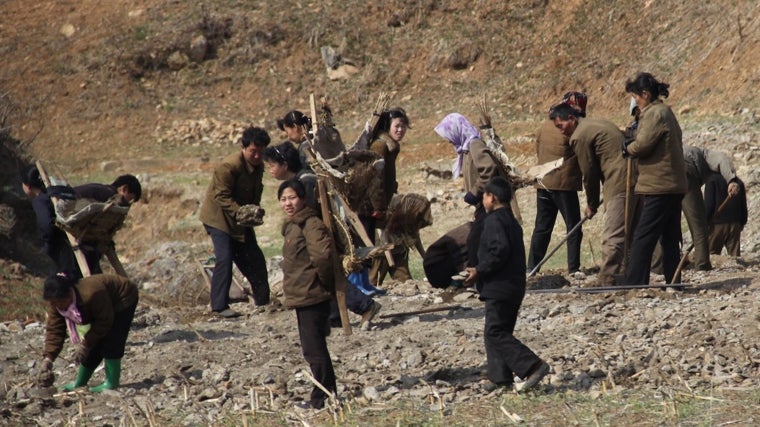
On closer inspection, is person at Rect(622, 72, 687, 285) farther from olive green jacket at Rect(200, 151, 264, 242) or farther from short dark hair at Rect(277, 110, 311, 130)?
olive green jacket at Rect(200, 151, 264, 242)

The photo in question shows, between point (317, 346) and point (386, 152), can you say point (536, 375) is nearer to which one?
point (317, 346)

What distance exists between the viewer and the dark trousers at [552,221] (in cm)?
1052

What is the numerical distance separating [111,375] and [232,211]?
6.95 ft

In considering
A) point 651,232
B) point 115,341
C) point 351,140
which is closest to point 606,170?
point 651,232

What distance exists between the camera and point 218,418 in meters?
7.13

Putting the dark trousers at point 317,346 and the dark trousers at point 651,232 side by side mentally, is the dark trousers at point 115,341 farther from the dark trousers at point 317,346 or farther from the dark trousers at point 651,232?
the dark trousers at point 651,232

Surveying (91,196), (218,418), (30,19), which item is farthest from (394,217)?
(30,19)

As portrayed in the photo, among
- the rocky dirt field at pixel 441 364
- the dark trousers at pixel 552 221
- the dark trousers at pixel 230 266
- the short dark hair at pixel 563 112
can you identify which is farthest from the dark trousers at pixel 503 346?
the dark trousers at pixel 552 221

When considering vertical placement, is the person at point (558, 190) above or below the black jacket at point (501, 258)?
above

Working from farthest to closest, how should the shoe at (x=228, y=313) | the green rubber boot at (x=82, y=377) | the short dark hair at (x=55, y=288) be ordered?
the shoe at (x=228, y=313) < the green rubber boot at (x=82, y=377) < the short dark hair at (x=55, y=288)

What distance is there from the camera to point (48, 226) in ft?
29.2

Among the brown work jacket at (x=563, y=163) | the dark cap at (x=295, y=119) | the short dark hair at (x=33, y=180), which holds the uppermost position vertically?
the dark cap at (x=295, y=119)

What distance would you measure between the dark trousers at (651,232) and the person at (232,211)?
311 centimetres

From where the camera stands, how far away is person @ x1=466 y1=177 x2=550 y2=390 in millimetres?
6785
